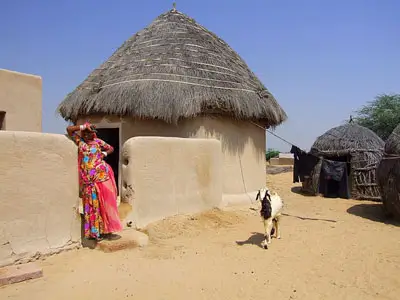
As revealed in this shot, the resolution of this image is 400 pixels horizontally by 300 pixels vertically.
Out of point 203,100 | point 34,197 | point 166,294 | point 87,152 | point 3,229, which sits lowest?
point 166,294

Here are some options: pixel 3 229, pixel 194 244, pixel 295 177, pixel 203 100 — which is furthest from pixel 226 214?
pixel 295 177

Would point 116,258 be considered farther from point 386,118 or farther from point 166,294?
point 386,118

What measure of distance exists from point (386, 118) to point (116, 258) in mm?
21839

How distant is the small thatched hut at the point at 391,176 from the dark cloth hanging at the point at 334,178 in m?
3.00

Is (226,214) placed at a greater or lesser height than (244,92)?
lesser

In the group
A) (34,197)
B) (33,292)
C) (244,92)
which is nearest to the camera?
(33,292)

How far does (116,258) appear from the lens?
4.72 metres

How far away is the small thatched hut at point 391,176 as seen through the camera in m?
8.19

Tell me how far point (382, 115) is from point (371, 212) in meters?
15.1

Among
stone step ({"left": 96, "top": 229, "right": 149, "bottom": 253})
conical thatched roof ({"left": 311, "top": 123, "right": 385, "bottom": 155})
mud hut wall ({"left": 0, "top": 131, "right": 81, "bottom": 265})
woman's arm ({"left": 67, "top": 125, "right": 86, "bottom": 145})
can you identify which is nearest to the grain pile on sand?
stone step ({"left": 96, "top": 229, "right": 149, "bottom": 253})

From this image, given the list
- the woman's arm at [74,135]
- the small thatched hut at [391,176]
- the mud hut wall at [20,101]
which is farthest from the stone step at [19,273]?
the small thatched hut at [391,176]

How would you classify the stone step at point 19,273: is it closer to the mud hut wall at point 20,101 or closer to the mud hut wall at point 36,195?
the mud hut wall at point 36,195

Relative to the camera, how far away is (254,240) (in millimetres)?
6125

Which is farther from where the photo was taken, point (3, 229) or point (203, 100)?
point (203, 100)
